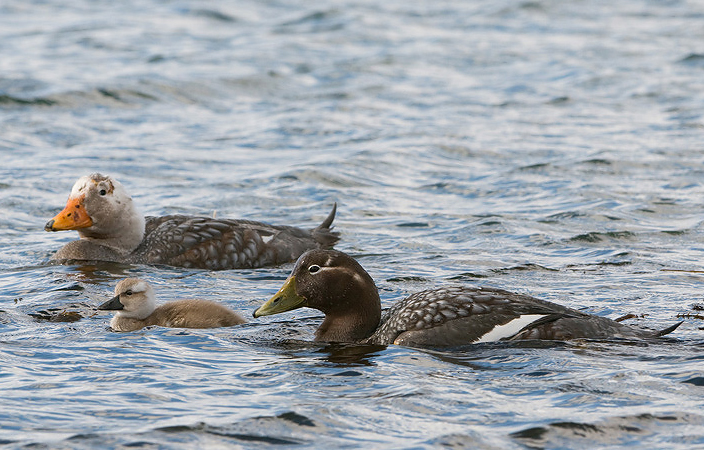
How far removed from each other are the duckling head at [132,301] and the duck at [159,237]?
90.2 inches

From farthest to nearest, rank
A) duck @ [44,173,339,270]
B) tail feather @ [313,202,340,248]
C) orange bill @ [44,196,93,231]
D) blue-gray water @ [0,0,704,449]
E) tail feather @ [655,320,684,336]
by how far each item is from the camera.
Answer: tail feather @ [313,202,340,248] → orange bill @ [44,196,93,231] → duck @ [44,173,339,270] → tail feather @ [655,320,684,336] → blue-gray water @ [0,0,704,449]

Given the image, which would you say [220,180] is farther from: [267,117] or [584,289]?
[584,289]

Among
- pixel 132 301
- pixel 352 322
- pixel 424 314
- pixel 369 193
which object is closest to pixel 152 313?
pixel 132 301

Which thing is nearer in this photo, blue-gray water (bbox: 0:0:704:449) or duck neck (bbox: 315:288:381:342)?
blue-gray water (bbox: 0:0:704:449)

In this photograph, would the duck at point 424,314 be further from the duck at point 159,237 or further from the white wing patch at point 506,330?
the duck at point 159,237

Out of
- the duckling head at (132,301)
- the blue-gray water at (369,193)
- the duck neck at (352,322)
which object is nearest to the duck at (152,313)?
the duckling head at (132,301)

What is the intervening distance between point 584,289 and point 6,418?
5.28 meters

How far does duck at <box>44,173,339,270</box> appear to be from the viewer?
37.6ft

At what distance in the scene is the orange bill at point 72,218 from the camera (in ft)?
38.4

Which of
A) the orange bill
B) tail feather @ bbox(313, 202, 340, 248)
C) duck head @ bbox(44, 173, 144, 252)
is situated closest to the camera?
the orange bill

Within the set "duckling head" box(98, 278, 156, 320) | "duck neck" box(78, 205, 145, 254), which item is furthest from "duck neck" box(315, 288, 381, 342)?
"duck neck" box(78, 205, 145, 254)

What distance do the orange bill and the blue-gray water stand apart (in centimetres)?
51

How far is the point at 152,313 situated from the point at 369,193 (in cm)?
622

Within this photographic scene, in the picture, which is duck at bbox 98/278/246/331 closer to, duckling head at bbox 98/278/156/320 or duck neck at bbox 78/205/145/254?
duckling head at bbox 98/278/156/320
